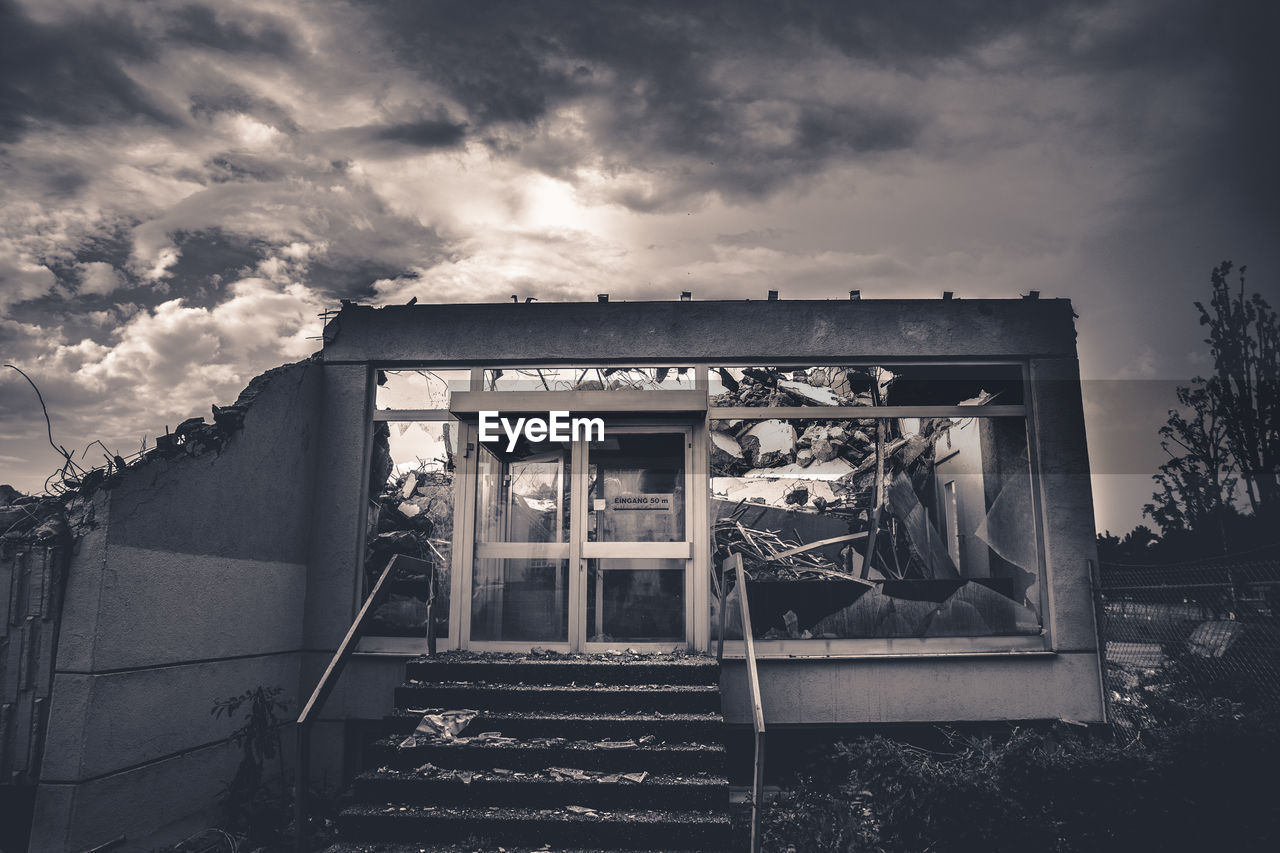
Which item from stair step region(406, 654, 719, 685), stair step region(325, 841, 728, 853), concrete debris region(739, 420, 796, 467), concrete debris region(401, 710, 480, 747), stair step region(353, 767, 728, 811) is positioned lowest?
stair step region(325, 841, 728, 853)

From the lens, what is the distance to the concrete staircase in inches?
178

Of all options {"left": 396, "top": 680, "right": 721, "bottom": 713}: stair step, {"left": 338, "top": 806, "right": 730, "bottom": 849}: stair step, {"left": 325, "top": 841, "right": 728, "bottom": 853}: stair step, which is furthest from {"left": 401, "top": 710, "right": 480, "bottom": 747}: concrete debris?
{"left": 325, "top": 841, "right": 728, "bottom": 853}: stair step

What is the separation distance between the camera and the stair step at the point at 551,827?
4469 mm

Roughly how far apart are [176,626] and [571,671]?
104 inches

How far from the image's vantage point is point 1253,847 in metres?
3.95

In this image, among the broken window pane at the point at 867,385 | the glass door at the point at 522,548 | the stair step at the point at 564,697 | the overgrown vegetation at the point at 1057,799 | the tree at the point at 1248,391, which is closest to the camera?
the overgrown vegetation at the point at 1057,799

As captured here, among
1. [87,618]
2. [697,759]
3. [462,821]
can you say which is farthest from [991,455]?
[87,618]

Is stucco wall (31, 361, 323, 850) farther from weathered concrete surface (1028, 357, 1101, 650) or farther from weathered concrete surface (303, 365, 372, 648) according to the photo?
weathered concrete surface (1028, 357, 1101, 650)

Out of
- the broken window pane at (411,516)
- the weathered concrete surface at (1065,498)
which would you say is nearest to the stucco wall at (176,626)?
the broken window pane at (411,516)

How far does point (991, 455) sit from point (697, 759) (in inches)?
147

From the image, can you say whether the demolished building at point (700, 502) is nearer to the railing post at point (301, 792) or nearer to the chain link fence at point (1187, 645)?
the chain link fence at point (1187, 645)

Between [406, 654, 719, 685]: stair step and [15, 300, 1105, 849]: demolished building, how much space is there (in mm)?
614

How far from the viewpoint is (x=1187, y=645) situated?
8148 mm

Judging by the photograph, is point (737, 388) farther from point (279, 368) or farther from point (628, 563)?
point (279, 368)
